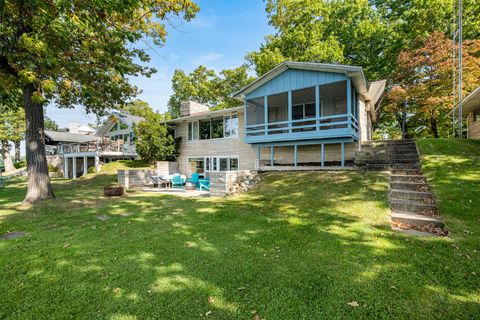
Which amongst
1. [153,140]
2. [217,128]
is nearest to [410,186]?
[217,128]

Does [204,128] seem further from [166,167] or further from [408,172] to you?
[408,172]

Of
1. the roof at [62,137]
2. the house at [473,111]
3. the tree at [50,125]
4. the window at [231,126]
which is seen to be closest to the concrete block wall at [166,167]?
the window at [231,126]

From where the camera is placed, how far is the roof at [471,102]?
37.8ft

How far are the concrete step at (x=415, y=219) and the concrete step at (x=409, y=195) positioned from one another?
0.90 metres

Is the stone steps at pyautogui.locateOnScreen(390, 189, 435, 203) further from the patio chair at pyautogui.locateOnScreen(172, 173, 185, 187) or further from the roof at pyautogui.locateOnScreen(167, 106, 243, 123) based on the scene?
the patio chair at pyautogui.locateOnScreen(172, 173, 185, 187)

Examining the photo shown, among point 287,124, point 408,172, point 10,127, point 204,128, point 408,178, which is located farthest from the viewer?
point 10,127

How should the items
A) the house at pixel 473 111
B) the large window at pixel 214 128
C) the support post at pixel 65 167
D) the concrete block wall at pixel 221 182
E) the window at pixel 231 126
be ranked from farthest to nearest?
1. the support post at pixel 65 167
2. the large window at pixel 214 128
3. the window at pixel 231 126
4. the house at pixel 473 111
5. the concrete block wall at pixel 221 182

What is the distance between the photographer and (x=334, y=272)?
11.4 ft

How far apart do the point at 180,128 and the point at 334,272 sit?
17181mm

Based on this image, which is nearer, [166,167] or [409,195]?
[409,195]

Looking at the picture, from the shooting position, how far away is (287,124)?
14.8 m

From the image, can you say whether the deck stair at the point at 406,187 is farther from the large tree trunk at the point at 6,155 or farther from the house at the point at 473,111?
the large tree trunk at the point at 6,155

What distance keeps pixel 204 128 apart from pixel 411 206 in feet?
46.2

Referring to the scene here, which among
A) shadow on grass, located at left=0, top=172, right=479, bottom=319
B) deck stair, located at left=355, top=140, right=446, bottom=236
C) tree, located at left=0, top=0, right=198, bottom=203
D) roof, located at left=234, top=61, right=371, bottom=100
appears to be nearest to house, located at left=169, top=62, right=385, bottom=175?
roof, located at left=234, top=61, right=371, bottom=100
